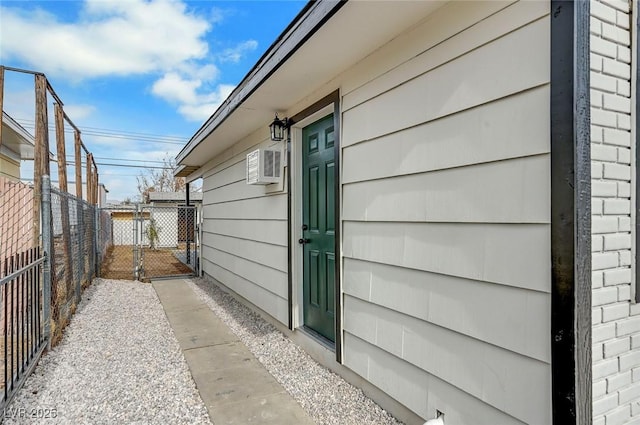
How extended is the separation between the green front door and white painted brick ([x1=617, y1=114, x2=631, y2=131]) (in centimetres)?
189

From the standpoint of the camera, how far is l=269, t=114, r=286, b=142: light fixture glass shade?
3834mm

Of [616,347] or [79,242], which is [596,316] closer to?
[616,347]

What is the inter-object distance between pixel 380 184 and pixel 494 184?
86cm

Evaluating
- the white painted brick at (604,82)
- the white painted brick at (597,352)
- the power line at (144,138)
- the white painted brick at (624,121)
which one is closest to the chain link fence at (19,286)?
the white painted brick at (597,352)

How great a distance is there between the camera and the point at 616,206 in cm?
154

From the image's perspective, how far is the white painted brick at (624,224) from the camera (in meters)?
1.55

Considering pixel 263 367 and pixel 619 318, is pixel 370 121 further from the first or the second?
pixel 263 367

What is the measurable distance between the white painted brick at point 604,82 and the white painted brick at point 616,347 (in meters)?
1.07

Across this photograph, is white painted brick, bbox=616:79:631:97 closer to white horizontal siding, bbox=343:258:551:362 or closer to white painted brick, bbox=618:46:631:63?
white painted brick, bbox=618:46:631:63

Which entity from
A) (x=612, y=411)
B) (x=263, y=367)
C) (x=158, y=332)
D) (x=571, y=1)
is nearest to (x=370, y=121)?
(x=571, y=1)

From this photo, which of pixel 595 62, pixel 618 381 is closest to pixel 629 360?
pixel 618 381

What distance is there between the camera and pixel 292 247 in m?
3.74

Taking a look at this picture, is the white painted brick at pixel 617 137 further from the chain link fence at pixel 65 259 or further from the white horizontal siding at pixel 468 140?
the chain link fence at pixel 65 259

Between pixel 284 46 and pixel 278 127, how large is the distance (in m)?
1.30
